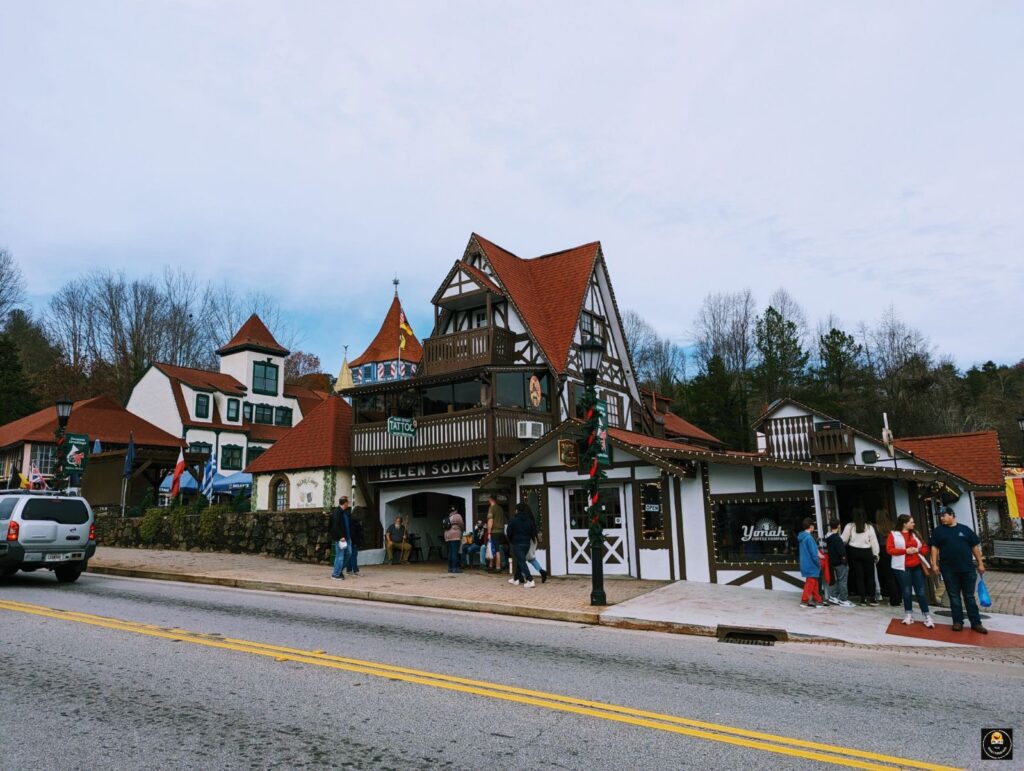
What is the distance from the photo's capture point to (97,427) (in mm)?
35531

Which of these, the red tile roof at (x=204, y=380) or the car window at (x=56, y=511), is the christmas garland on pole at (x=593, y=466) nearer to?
the car window at (x=56, y=511)

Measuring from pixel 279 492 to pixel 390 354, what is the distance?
41.0 feet

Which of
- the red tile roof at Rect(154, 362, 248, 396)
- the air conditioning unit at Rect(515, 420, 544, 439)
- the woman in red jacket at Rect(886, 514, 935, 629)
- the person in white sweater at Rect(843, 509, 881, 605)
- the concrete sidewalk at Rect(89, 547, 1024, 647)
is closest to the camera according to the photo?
the concrete sidewalk at Rect(89, 547, 1024, 647)

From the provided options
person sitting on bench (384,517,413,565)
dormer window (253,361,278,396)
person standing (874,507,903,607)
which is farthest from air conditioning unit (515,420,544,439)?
dormer window (253,361,278,396)

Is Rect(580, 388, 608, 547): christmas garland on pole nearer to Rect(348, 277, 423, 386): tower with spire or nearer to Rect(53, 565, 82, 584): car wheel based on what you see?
Rect(53, 565, 82, 584): car wheel

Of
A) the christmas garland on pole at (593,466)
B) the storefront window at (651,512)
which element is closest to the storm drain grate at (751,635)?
the christmas garland on pole at (593,466)

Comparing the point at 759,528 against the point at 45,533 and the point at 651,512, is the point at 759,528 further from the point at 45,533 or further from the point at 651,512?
the point at 45,533

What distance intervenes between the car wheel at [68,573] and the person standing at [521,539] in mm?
9004

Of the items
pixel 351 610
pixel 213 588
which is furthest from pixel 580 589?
pixel 213 588

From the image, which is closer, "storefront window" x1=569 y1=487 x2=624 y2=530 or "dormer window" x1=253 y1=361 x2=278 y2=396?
"storefront window" x1=569 y1=487 x2=624 y2=530

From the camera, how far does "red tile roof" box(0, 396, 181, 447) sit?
112ft

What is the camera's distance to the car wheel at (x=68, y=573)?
14.5m

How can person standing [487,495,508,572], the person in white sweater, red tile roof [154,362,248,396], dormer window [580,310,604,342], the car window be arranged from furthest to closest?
1. red tile roof [154,362,248,396]
2. dormer window [580,310,604,342]
3. person standing [487,495,508,572]
4. the car window
5. the person in white sweater

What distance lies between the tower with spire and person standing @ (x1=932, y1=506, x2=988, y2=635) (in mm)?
27239
